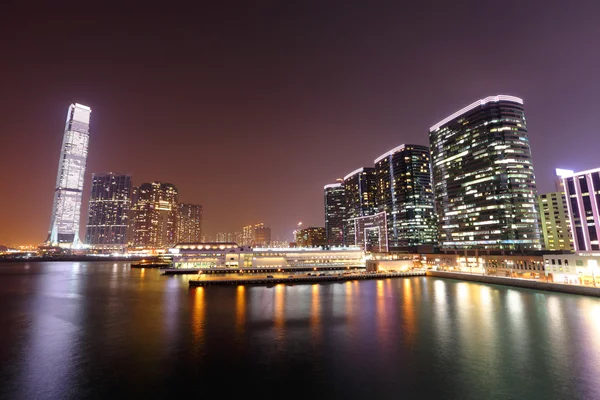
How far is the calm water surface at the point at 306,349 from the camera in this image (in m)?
23.0

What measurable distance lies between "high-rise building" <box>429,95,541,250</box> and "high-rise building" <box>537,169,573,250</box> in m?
28.7

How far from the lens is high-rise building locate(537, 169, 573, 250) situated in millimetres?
127006

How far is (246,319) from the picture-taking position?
43.6m

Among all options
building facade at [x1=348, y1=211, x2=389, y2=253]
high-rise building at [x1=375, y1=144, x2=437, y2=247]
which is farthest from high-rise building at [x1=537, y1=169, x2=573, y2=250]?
building facade at [x1=348, y1=211, x2=389, y2=253]

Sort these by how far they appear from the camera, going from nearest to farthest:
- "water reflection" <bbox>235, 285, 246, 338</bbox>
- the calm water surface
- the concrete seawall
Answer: the calm water surface, "water reflection" <bbox>235, 285, 246, 338</bbox>, the concrete seawall

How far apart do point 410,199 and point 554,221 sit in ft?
208

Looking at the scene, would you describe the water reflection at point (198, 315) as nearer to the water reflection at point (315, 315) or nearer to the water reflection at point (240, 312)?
the water reflection at point (240, 312)

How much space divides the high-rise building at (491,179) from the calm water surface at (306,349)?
2447 inches

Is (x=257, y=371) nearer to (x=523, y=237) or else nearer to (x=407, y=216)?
(x=523, y=237)

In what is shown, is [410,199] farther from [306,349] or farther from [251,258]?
[306,349]

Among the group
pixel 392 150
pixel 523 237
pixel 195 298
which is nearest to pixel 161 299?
pixel 195 298

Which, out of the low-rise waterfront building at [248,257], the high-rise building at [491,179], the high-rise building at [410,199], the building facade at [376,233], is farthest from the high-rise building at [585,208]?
the building facade at [376,233]

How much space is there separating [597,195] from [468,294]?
39.1 m

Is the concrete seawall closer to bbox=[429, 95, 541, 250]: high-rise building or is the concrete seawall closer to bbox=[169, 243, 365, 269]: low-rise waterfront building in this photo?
bbox=[429, 95, 541, 250]: high-rise building
